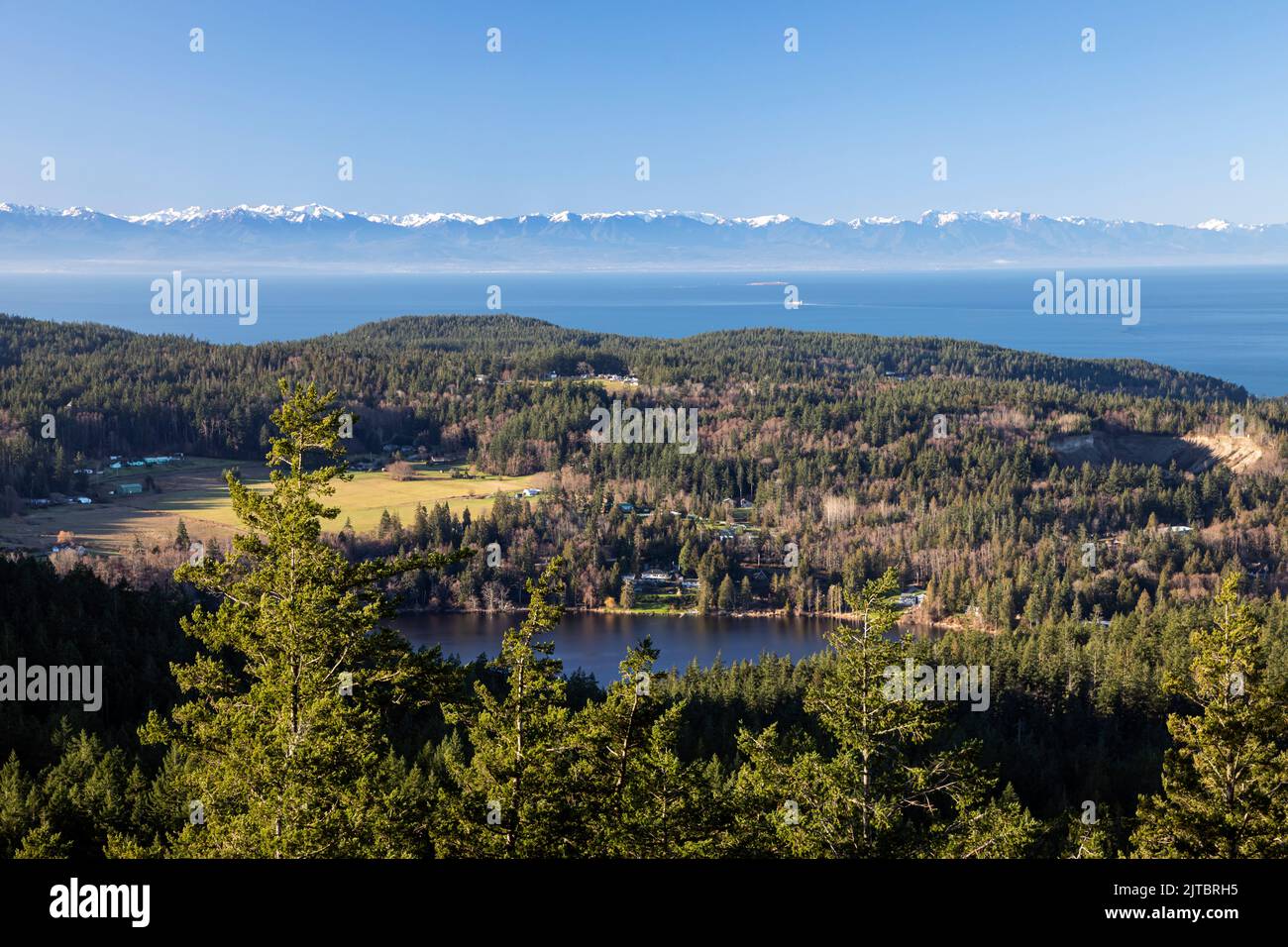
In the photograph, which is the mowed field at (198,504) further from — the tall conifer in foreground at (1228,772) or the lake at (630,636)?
the tall conifer in foreground at (1228,772)

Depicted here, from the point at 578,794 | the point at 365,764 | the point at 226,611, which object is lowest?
the point at 578,794

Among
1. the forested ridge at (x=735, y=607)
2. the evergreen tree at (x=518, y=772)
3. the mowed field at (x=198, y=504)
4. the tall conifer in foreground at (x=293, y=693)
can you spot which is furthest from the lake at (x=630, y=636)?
the tall conifer in foreground at (x=293, y=693)

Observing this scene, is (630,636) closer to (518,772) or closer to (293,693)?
(518,772)

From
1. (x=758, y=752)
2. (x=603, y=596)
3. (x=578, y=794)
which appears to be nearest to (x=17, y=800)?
(x=578, y=794)

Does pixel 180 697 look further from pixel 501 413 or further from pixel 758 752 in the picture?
pixel 501 413

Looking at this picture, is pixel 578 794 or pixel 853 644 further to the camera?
pixel 853 644
